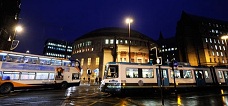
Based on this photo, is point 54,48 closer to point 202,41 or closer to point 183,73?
point 202,41

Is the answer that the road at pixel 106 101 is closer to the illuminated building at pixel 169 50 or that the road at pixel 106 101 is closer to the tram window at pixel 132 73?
the tram window at pixel 132 73

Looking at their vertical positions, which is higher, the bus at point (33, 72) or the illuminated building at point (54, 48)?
the illuminated building at point (54, 48)

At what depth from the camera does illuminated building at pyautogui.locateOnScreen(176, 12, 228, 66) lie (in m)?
59.3

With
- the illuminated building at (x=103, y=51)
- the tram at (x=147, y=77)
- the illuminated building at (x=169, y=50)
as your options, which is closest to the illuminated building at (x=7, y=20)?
the illuminated building at (x=103, y=51)

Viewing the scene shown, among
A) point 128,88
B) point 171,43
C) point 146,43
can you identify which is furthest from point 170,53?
point 128,88

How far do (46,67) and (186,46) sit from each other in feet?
216

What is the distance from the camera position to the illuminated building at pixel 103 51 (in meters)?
44.8

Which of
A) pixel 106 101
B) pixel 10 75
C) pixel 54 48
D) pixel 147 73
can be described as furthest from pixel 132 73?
pixel 54 48

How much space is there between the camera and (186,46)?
6431cm

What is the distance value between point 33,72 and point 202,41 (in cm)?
6959

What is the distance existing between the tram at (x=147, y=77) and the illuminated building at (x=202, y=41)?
165 ft

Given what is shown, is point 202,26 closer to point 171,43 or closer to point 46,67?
point 171,43

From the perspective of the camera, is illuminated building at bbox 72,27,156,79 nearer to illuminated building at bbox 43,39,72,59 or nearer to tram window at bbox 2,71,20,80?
tram window at bbox 2,71,20,80

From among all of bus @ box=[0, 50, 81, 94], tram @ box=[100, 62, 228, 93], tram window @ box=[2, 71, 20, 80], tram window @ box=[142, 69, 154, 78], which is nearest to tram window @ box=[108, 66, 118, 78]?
tram @ box=[100, 62, 228, 93]
